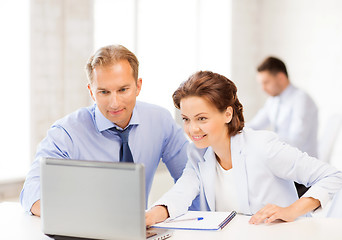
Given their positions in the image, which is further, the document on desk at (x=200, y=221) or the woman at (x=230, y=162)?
the woman at (x=230, y=162)

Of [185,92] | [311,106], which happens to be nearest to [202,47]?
[311,106]

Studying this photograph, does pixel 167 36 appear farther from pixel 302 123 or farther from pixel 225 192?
pixel 225 192

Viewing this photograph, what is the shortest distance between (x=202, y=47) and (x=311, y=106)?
6.21 ft

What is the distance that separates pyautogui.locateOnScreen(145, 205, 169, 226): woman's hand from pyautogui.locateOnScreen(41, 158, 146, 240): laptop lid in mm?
332

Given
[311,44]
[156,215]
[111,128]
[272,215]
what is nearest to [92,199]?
[156,215]

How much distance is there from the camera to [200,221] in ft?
5.69

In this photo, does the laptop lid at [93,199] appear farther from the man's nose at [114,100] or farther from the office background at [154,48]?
the office background at [154,48]

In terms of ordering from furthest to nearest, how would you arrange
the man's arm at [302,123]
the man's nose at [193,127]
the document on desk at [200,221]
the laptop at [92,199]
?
the man's arm at [302,123]
the man's nose at [193,127]
the document on desk at [200,221]
the laptop at [92,199]

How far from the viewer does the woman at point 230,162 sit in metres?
1.94

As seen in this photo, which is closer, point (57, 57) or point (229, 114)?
point (229, 114)

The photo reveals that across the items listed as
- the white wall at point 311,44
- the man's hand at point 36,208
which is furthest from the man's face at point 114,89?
the white wall at point 311,44

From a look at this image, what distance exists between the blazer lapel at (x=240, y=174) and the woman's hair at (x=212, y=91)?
0.08 meters

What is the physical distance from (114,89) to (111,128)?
29 cm

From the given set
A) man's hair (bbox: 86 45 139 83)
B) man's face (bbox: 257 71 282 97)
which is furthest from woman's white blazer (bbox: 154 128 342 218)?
man's face (bbox: 257 71 282 97)
